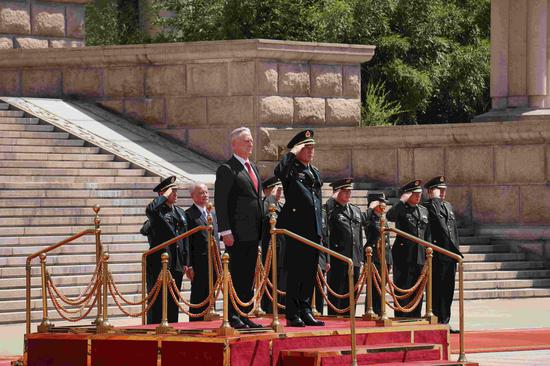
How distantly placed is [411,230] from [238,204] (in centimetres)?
475

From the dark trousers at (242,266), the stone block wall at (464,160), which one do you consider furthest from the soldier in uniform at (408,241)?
the stone block wall at (464,160)

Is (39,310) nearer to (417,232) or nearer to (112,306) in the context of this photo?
(112,306)

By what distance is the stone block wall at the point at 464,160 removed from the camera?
77.4 feet

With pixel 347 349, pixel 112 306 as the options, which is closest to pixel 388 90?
pixel 112 306

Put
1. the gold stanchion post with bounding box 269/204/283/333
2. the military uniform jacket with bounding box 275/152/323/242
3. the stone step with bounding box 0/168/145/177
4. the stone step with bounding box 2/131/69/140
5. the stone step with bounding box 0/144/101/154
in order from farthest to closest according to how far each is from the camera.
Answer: the stone step with bounding box 2/131/69/140 → the stone step with bounding box 0/144/101/154 → the stone step with bounding box 0/168/145/177 → the military uniform jacket with bounding box 275/152/323/242 → the gold stanchion post with bounding box 269/204/283/333

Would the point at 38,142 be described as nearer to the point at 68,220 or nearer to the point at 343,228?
the point at 68,220

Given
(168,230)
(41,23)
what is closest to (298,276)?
(168,230)

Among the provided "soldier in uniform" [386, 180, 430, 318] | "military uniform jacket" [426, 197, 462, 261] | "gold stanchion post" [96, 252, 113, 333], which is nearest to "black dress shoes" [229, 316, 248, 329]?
"gold stanchion post" [96, 252, 113, 333]

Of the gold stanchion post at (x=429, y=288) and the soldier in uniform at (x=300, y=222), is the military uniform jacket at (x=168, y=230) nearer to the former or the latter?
the soldier in uniform at (x=300, y=222)

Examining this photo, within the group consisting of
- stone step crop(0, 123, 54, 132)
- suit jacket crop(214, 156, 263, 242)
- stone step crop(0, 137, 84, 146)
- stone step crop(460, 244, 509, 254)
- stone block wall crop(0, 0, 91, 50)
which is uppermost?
stone block wall crop(0, 0, 91, 50)

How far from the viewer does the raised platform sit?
1202cm

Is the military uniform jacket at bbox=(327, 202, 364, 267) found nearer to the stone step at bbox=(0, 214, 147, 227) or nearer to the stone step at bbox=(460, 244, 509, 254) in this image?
the stone step at bbox=(0, 214, 147, 227)

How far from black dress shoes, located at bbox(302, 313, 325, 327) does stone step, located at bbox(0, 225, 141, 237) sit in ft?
25.3

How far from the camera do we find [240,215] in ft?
42.0
